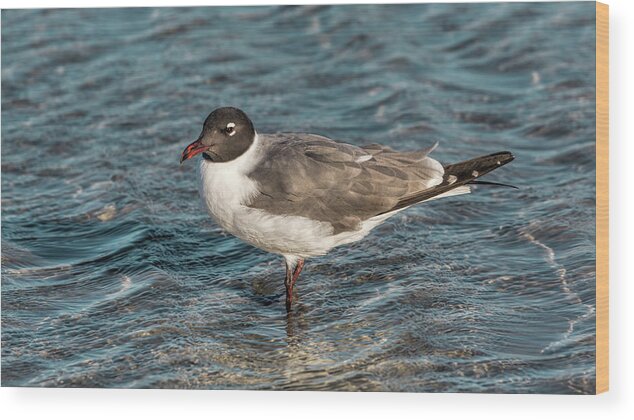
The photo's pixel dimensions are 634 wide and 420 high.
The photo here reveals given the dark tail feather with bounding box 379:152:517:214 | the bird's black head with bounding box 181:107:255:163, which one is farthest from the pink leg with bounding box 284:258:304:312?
the bird's black head with bounding box 181:107:255:163

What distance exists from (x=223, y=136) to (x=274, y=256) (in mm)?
1473

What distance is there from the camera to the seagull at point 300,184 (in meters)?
7.10

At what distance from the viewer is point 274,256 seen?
27.7 ft

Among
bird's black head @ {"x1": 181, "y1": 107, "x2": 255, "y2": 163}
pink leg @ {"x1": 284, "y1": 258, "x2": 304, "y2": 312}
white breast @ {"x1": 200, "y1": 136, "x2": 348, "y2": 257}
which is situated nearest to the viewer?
white breast @ {"x1": 200, "y1": 136, "x2": 348, "y2": 257}

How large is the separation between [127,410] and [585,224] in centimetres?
342

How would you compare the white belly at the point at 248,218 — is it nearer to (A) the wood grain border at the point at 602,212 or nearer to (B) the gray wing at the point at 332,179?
(B) the gray wing at the point at 332,179

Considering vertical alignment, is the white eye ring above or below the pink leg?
above

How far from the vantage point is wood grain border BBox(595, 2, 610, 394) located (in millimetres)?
6652

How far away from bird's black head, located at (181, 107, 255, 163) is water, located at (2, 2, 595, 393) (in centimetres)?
111

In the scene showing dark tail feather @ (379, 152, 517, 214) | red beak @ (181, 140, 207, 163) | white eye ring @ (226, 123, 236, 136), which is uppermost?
white eye ring @ (226, 123, 236, 136)

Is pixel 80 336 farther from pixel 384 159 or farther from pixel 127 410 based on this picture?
pixel 384 159

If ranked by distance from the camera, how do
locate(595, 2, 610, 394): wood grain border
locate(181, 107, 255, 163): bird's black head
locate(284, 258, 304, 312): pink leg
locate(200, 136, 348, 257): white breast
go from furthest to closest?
1. locate(284, 258, 304, 312): pink leg
2. locate(181, 107, 255, 163): bird's black head
3. locate(200, 136, 348, 257): white breast
4. locate(595, 2, 610, 394): wood grain border

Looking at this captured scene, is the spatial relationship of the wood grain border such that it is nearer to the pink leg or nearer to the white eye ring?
the pink leg

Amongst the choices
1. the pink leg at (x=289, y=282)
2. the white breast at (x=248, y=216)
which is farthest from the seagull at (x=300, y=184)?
the pink leg at (x=289, y=282)
